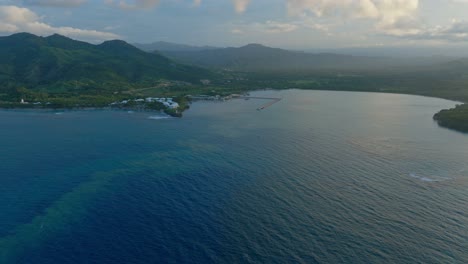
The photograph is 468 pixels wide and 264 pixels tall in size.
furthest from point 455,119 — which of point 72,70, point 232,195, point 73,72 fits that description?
point 72,70

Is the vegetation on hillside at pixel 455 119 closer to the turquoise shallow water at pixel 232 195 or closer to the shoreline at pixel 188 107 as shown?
the shoreline at pixel 188 107

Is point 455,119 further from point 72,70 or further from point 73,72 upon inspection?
point 72,70

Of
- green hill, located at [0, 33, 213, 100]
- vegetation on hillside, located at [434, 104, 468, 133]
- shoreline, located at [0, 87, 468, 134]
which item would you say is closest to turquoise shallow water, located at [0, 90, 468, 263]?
vegetation on hillside, located at [434, 104, 468, 133]

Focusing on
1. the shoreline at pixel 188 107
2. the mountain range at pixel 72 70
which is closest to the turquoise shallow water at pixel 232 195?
the shoreline at pixel 188 107

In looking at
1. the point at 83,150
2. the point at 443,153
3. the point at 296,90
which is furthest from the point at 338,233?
the point at 296,90

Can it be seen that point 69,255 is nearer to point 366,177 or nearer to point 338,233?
point 338,233

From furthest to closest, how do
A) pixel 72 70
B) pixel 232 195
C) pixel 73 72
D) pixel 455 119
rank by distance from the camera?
1. pixel 72 70
2. pixel 73 72
3. pixel 455 119
4. pixel 232 195

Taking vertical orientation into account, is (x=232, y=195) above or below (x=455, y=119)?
below

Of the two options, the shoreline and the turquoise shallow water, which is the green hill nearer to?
the shoreline
